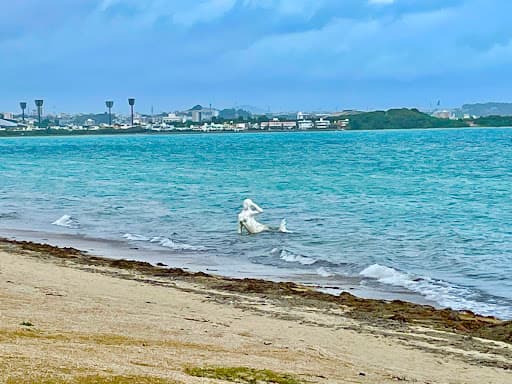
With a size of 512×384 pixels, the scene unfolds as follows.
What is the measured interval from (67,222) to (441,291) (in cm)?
1882

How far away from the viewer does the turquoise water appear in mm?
21719

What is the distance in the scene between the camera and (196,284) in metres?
18.7

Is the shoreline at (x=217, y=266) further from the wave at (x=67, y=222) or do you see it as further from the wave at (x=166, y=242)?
the wave at (x=67, y=222)

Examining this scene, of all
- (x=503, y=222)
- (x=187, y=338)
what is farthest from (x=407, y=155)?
(x=187, y=338)

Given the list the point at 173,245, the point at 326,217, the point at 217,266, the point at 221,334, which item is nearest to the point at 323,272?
the point at 217,266

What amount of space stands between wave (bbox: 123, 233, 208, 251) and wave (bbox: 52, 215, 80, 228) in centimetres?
404

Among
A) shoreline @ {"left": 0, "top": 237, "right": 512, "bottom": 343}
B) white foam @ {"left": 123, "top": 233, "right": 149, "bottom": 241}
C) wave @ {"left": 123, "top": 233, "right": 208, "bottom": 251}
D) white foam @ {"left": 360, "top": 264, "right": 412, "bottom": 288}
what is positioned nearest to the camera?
shoreline @ {"left": 0, "top": 237, "right": 512, "bottom": 343}

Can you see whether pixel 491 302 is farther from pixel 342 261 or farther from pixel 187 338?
pixel 187 338

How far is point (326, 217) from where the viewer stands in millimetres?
34094

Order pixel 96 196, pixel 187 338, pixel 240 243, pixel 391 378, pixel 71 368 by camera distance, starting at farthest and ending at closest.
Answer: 1. pixel 96 196
2. pixel 240 243
3. pixel 187 338
4. pixel 391 378
5. pixel 71 368

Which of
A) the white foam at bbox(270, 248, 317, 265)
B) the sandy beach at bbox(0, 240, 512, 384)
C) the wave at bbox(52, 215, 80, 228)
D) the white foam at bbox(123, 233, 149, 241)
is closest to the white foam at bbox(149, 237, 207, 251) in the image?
the white foam at bbox(123, 233, 149, 241)

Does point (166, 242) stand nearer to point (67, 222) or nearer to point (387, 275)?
point (67, 222)

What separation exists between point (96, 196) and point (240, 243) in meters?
21.7

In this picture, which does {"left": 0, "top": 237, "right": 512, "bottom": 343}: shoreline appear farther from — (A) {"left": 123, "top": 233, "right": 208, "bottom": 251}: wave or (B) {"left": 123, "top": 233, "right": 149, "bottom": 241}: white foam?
(B) {"left": 123, "top": 233, "right": 149, "bottom": 241}: white foam
